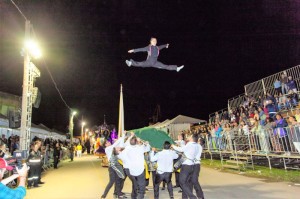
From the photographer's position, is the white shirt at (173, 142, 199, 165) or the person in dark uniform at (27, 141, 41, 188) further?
the person in dark uniform at (27, 141, 41, 188)

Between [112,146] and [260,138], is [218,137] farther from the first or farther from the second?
[112,146]

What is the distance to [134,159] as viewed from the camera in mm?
7582

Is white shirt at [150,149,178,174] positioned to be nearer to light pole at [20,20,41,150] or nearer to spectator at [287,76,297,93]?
light pole at [20,20,41,150]

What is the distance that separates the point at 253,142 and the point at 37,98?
11252 millimetres

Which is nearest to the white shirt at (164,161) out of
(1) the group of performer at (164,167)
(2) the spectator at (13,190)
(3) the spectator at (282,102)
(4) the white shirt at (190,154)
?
(1) the group of performer at (164,167)

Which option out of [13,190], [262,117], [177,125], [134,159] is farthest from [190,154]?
[177,125]

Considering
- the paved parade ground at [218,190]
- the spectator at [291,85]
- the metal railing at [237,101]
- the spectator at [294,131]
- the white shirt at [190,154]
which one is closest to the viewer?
the white shirt at [190,154]

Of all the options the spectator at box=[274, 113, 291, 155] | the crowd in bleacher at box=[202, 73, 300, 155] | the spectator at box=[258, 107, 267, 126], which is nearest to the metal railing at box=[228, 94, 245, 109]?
the crowd in bleacher at box=[202, 73, 300, 155]

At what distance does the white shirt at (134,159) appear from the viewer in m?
7.49

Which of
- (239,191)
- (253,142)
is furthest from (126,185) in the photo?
(253,142)

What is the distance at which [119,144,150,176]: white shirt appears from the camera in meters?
7.49

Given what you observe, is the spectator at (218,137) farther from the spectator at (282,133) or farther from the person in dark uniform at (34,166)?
the person in dark uniform at (34,166)

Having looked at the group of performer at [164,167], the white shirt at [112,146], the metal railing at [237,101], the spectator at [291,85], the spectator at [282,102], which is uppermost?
the metal railing at [237,101]

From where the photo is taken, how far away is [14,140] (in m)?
16.8
